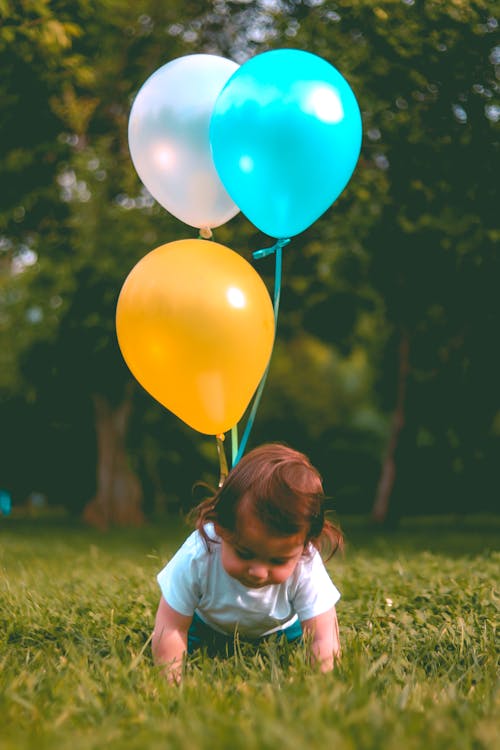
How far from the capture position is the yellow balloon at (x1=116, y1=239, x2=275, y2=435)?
9.00 ft

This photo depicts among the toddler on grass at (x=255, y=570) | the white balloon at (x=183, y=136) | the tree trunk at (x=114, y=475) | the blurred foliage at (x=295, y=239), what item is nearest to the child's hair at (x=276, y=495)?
the toddler on grass at (x=255, y=570)

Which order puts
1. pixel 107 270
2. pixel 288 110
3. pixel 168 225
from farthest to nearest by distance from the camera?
pixel 107 270, pixel 168 225, pixel 288 110

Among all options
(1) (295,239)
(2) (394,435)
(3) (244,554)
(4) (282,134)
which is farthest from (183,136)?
(2) (394,435)

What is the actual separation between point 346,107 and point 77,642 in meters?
2.21

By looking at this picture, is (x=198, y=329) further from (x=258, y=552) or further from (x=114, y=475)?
(x=114, y=475)

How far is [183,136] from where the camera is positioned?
323cm

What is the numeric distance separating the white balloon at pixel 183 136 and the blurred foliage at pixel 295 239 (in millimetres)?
2107

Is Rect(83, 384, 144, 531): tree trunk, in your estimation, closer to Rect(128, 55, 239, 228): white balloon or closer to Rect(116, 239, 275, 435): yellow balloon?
Rect(128, 55, 239, 228): white balloon

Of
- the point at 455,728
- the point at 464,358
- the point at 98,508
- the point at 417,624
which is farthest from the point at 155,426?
the point at 455,728

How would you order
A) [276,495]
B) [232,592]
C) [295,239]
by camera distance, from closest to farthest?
[276,495]
[232,592]
[295,239]

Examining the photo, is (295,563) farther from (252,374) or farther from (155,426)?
(155,426)

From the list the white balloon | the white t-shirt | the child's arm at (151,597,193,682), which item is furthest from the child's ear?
the white balloon

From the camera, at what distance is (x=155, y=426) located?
50.5 feet

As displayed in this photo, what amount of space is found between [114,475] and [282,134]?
1031cm
